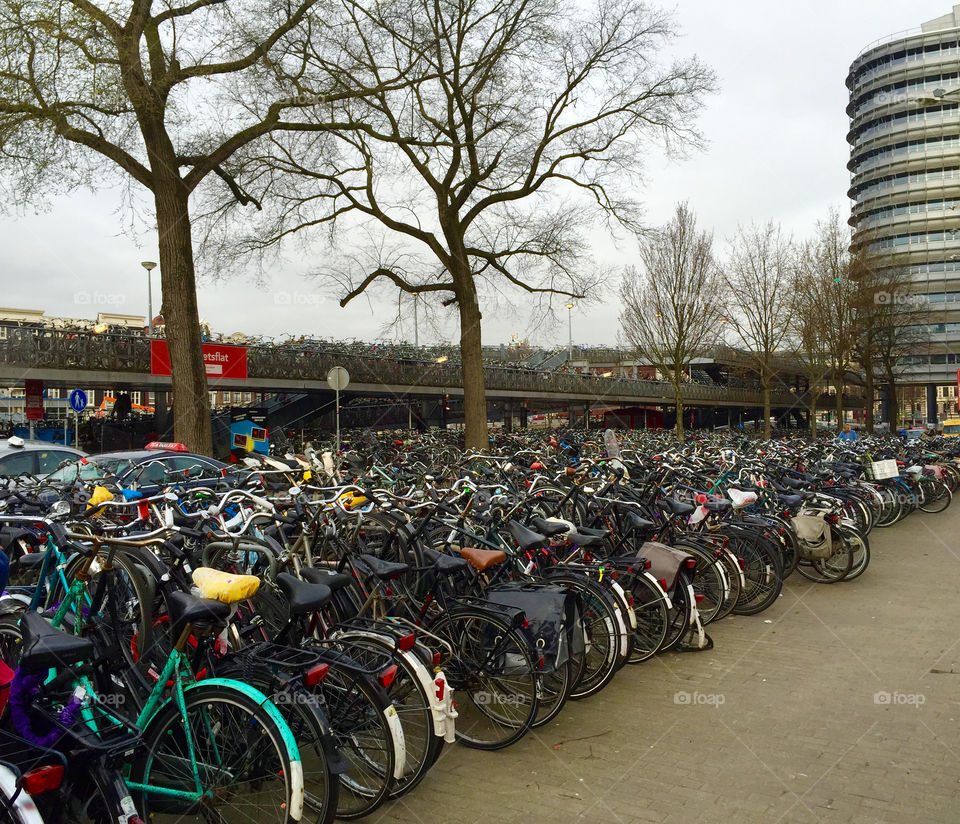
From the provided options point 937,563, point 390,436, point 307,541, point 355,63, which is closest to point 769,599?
point 937,563

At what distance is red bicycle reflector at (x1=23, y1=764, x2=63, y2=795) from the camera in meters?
2.15

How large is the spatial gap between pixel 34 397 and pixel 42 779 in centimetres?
1954

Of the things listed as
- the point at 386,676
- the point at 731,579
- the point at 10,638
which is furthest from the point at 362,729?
the point at 731,579

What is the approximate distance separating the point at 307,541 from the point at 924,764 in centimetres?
337

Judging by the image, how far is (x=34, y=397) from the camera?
19.0 metres

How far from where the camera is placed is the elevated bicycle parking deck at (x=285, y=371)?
18.3 meters

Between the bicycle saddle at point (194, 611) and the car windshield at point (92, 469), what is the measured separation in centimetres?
588

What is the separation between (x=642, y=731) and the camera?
403 centimetres

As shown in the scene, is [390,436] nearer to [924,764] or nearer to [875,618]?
[875,618]

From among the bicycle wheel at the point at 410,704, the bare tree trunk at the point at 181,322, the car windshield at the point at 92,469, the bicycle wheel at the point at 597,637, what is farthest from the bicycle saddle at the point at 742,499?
the bare tree trunk at the point at 181,322

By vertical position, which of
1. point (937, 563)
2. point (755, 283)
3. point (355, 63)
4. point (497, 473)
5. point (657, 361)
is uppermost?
point (355, 63)

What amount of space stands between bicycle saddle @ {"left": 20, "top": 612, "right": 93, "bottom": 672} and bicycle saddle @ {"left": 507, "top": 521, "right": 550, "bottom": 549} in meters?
2.73

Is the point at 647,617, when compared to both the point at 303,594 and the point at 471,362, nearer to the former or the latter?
the point at 303,594

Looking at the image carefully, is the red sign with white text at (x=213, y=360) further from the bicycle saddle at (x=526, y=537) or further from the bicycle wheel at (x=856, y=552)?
the bicycle saddle at (x=526, y=537)
